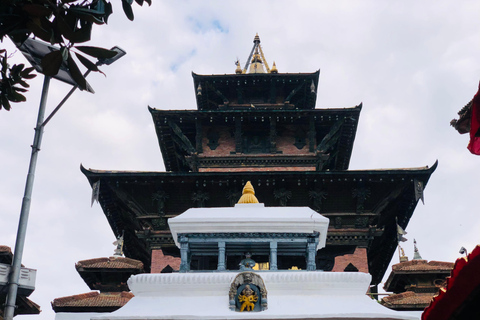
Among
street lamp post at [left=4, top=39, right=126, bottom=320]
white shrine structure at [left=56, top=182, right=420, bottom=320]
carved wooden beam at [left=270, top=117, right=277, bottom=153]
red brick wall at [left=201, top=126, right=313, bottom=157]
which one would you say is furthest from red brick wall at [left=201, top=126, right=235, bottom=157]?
street lamp post at [left=4, top=39, right=126, bottom=320]

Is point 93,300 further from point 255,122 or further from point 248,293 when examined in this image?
point 255,122

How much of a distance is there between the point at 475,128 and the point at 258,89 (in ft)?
64.2

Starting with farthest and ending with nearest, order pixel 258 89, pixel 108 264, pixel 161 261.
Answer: pixel 258 89 → pixel 161 261 → pixel 108 264

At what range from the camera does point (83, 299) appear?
1614 centimetres

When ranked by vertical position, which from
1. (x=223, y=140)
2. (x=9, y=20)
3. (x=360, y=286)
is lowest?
(x=9, y=20)

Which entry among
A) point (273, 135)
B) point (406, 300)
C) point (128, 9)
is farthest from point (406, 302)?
point (128, 9)

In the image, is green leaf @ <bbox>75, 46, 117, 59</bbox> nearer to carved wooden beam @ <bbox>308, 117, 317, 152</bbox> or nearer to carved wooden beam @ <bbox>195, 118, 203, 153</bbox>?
carved wooden beam @ <bbox>195, 118, 203, 153</bbox>

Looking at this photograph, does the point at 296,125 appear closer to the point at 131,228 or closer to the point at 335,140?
the point at 335,140

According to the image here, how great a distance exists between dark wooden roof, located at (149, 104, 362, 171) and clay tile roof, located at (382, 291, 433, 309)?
6.47m

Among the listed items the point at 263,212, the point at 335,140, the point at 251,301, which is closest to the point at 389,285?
the point at 335,140

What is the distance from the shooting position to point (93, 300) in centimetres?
1614

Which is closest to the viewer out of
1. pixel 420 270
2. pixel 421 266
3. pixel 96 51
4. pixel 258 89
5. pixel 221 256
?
pixel 96 51

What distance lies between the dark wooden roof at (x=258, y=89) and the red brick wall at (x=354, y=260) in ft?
26.4

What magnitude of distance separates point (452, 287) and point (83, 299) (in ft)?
44.1
